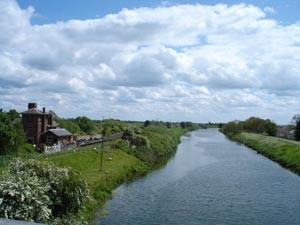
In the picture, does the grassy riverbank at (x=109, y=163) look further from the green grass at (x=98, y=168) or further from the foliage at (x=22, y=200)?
the foliage at (x=22, y=200)

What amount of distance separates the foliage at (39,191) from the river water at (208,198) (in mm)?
9111

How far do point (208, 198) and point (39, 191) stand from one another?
85.7 feet

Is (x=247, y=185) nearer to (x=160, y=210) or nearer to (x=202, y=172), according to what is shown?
(x=202, y=172)

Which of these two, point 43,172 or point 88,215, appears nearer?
point 43,172

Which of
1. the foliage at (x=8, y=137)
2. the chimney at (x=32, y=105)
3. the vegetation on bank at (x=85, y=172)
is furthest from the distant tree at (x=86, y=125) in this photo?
the foliage at (x=8, y=137)

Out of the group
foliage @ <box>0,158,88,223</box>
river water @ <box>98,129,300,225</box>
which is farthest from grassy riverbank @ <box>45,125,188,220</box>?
foliage @ <box>0,158,88,223</box>

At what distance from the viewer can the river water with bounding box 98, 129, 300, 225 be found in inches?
1403

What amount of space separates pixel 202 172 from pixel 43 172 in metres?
41.9

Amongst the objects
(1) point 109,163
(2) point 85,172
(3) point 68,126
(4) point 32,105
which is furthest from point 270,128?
(2) point 85,172

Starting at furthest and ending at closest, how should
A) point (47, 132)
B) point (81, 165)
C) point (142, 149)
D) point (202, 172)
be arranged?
1. point (142, 149)
2. point (47, 132)
3. point (202, 172)
4. point (81, 165)

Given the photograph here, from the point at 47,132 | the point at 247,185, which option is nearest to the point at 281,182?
the point at 247,185

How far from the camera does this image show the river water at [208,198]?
117 feet

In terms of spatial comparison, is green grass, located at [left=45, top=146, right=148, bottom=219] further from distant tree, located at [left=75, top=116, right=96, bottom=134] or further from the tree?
distant tree, located at [left=75, top=116, right=96, bottom=134]

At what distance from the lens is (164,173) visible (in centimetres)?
6444
